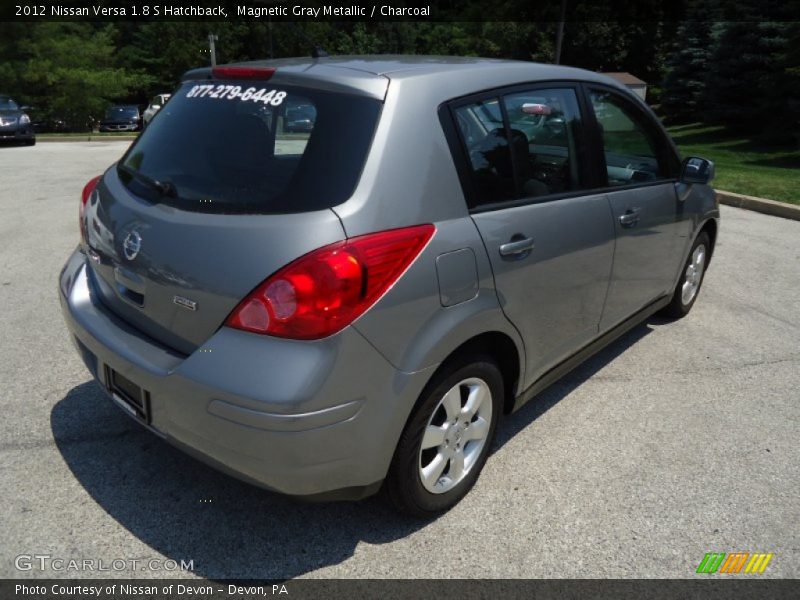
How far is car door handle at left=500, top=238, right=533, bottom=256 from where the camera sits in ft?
8.17

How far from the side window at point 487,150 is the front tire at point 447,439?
25.8 inches

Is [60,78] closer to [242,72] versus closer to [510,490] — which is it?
[242,72]

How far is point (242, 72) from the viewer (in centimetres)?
255

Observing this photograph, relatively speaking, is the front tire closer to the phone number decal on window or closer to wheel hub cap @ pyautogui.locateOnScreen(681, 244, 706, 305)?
the phone number decal on window

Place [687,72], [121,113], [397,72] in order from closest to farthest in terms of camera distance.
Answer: [397,72] → [687,72] → [121,113]

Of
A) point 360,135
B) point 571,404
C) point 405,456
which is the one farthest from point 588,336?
point 360,135

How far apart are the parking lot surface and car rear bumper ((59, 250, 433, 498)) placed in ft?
1.38

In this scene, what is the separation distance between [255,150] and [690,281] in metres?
3.59

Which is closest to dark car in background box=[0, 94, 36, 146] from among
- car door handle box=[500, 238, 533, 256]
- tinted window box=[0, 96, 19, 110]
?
tinted window box=[0, 96, 19, 110]

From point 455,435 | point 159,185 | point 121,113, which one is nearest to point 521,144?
point 455,435

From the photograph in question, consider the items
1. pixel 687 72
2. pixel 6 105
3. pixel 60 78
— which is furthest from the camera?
pixel 60 78

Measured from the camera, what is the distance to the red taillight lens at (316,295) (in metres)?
1.96

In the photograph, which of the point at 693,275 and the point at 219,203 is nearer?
the point at 219,203

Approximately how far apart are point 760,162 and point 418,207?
49.8 ft
